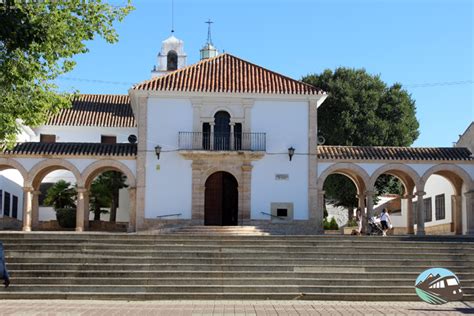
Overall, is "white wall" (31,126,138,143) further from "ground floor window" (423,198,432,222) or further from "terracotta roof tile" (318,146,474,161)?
"ground floor window" (423,198,432,222)

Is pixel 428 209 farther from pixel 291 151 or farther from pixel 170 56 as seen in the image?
pixel 170 56

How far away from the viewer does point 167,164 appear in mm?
30109

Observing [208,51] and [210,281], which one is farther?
[208,51]

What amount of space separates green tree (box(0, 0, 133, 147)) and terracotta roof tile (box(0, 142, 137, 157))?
8206 mm

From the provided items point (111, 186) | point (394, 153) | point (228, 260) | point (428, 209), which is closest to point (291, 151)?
point (394, 153)

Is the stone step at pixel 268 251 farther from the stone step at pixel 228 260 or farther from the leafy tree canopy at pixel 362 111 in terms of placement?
the leafy tree canopy at pixel 362 111

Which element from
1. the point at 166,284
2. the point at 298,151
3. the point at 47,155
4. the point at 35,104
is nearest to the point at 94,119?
the point at 47,155

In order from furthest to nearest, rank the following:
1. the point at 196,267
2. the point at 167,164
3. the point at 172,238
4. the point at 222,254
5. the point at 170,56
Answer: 1. the point at 170,56
2. the point at 167,164
3. the point at 172,238
4. the point at 222,254
5. the point at 196,267

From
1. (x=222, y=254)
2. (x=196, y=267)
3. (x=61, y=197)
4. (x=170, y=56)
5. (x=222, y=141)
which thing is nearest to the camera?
(x=196, y=267)

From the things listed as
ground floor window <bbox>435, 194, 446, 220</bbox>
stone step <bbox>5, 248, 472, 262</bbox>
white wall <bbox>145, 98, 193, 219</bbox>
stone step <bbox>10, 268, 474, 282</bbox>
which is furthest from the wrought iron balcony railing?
ground floor window <bbox>435, 194, 446, 220</bbox>

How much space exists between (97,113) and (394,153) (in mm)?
19317

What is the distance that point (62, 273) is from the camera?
19250mm

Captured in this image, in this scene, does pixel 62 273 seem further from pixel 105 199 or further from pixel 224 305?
pixel 105 199

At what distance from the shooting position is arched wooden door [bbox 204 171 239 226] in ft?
101
